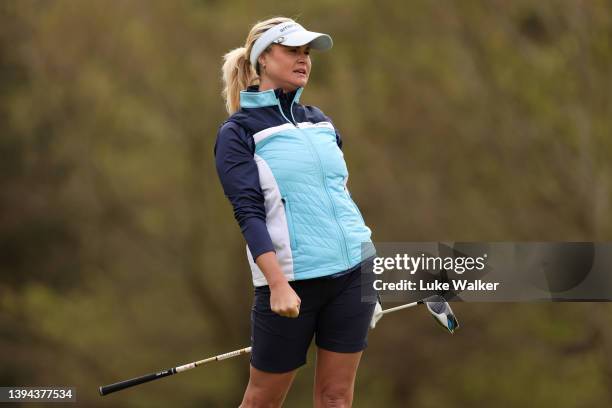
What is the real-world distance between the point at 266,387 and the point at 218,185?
9928 mm

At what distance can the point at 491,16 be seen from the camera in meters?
12.8

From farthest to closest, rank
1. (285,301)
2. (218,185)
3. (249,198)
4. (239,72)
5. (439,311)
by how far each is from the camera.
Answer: (218,185), (439,311), (239,72), (249,198), (285,301)

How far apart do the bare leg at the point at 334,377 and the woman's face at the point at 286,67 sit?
Result: 0.83 metres

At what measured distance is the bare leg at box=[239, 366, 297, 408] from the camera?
3.21 metres

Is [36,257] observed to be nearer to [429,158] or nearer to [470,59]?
[429,158]

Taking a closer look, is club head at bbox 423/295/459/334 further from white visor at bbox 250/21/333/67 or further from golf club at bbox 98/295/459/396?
white visor at bbox 250/21/333/67

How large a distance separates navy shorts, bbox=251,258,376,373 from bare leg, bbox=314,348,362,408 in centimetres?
3

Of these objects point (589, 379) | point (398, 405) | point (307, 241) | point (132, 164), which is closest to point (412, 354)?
point (398, 405)

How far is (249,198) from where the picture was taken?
311 cm

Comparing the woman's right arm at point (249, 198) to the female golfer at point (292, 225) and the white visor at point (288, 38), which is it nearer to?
the female golfer at point (292, 225)

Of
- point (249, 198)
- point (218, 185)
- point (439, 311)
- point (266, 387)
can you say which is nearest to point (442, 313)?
point (439, 311)

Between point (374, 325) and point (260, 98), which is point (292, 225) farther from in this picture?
point (374, 325)

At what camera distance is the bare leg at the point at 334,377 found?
10.6ft

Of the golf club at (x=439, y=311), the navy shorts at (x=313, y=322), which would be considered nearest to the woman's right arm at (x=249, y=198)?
the navy shorts at (x=313, y=322)
